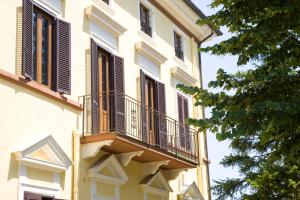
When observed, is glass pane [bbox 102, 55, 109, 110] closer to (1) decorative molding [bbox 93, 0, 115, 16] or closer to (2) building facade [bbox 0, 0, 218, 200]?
(2) building facade [bbox 0, 0, 218, 200]

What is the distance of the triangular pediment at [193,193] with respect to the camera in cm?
1775

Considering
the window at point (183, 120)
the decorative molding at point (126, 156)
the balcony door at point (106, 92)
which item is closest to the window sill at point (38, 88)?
the balcony door at point (106, 92)

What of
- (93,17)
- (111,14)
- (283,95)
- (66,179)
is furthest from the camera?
(111,14)

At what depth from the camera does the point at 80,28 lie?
13289 mm

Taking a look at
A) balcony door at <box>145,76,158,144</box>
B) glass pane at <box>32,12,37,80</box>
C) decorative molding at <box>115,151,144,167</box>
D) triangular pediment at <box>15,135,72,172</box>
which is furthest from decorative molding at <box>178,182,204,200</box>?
glass pane at <box>32,12,37,80</box>

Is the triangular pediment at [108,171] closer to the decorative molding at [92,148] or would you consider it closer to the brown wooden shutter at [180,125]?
the decorative molding at [92,148]

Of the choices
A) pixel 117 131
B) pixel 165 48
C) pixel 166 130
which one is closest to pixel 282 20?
pixel 117 131

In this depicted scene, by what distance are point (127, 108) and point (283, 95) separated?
17.1 ft

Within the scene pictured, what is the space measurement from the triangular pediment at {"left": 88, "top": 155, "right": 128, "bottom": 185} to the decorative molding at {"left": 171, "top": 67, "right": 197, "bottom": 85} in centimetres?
549

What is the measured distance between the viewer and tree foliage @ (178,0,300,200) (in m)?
9.23

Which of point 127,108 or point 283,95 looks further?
point 127,108

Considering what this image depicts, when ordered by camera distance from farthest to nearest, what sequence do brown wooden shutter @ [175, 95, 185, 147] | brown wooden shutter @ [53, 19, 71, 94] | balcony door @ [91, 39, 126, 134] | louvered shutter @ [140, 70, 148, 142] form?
1. brown wooden shutter @ [175, 95, 185, 147]
2. louvered shutter @ [140, 70, 148, 142]
3. balcony door @ [91, 39, 126, 134]
4. brown wooden shutter @ [53, 19, 71, 94]

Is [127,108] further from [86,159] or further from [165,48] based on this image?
[165,48]

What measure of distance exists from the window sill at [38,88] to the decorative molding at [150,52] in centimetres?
396
